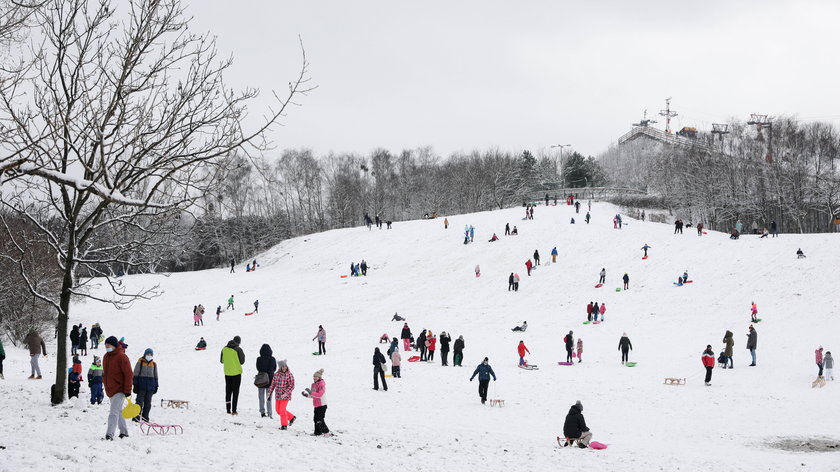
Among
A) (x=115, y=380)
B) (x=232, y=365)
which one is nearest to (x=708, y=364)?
(x=232, y=365)

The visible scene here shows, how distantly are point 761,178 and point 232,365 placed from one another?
6745cm

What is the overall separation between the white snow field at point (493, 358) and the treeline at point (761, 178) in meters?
20.7

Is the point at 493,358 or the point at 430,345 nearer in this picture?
the point at 430,345

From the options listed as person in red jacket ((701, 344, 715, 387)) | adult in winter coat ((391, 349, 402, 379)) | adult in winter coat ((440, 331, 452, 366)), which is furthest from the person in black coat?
person in red jacket ((701, 344, 715, 387))

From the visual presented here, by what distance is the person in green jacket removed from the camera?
41.2 feet

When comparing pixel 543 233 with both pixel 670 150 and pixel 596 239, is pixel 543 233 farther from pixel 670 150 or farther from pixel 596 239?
pixel 670 150

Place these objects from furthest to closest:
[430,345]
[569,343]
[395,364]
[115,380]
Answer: [430,345]
[569,343]
[395,364]
[115,380]

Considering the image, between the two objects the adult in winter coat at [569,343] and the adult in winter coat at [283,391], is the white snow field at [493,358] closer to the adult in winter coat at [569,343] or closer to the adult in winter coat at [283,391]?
the adult in winter coat at [283,391]

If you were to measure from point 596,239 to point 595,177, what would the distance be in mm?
50336

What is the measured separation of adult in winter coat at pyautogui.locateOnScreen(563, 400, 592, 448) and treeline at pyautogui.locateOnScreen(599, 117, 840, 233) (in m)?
55.3

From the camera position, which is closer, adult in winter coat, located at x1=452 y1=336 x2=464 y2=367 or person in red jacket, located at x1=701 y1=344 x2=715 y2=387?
person in red jacket, located at x1=701 y1=344 x2=715 y2=387

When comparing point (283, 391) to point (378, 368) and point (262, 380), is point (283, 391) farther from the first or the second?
point (378, 368)

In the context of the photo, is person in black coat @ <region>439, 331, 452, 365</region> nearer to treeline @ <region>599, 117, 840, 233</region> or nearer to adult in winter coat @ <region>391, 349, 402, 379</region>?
adult in winter coat @ <region>391, 349, 402, 379</region>

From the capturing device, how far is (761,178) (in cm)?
6456
